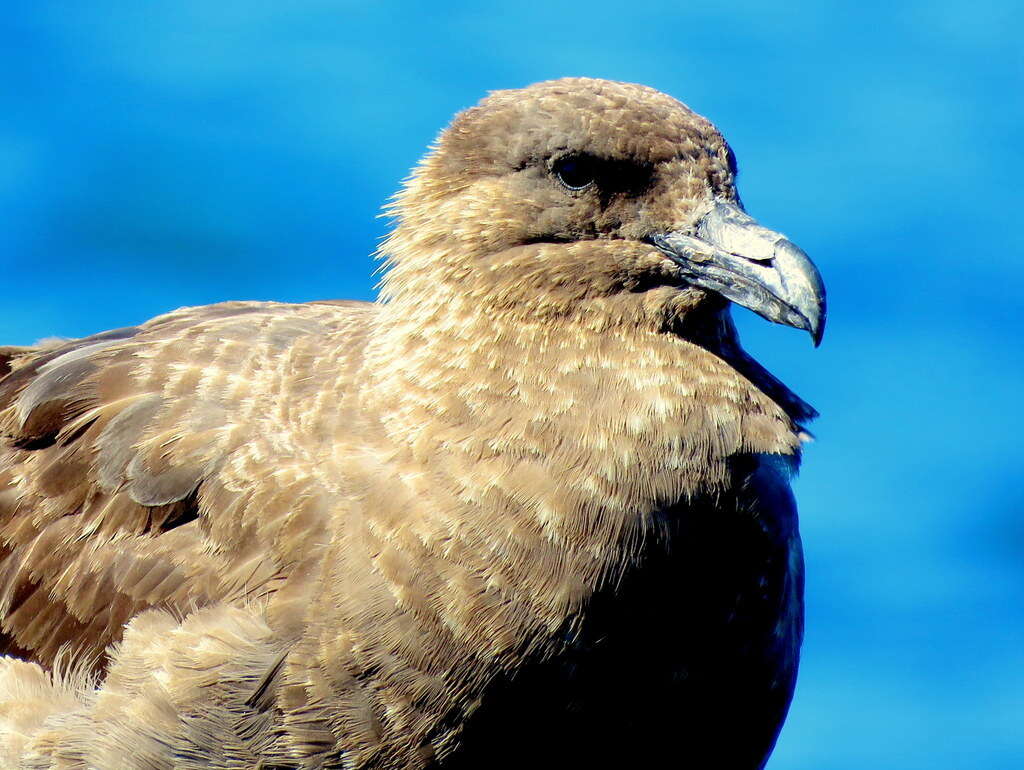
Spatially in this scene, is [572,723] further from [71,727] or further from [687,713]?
[71,727]

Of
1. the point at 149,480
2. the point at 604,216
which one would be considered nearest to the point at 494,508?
the point at 604,216

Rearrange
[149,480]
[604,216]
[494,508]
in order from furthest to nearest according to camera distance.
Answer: [149,480], [604,216], [494,508]

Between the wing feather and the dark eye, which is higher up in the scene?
the dark eye

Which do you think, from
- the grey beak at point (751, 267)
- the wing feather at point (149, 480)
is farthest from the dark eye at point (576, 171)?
the wing feather at point (149, 480)

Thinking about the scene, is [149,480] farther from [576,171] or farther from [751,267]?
[751,267]

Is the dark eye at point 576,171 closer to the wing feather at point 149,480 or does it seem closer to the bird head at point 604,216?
the bird head at point 604,216

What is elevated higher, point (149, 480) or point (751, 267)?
point (751, 267)

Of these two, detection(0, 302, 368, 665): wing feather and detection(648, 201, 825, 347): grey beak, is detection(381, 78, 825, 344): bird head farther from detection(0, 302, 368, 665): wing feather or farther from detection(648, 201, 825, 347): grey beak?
detection(0, 302, 368, 665): wing feather

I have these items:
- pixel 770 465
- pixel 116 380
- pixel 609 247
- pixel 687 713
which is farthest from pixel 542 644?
pixel 116 380

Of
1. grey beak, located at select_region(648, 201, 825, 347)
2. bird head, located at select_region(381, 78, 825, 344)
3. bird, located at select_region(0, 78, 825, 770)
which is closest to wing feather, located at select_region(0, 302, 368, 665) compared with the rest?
bird, located at select_region(0, 78, 825, 770)
